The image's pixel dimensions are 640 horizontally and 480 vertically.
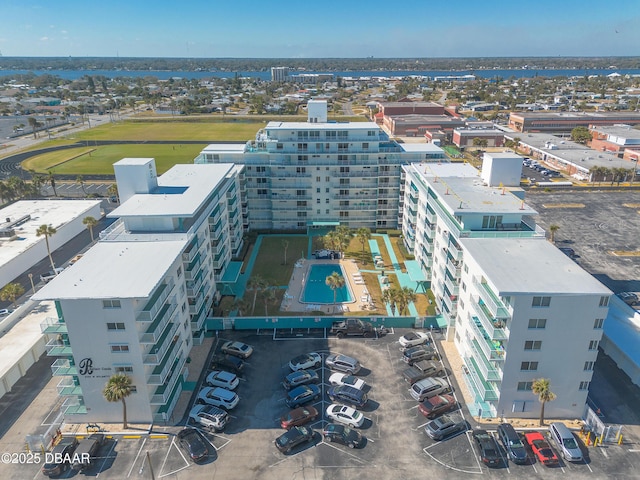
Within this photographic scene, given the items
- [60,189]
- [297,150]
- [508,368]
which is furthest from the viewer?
[60,189]

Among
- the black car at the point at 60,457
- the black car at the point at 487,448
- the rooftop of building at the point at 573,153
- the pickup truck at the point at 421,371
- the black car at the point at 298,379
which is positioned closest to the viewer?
the black car at the point at 60,457

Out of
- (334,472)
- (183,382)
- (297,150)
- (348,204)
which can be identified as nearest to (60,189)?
(297,150)

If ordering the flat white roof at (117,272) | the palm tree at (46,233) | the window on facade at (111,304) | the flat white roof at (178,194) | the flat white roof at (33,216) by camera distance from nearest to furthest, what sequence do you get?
the flat white roof at (117,272), the window on facade at (111,304), the flat white roof at (178,194), the palm tree at (46,233), the flat white roof at (33,216)

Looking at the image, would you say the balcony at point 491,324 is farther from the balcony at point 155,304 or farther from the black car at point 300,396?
the balcony at point 155,304

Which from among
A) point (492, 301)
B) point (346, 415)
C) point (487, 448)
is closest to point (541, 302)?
point (492, 301)

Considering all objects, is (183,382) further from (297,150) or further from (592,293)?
(297,150)

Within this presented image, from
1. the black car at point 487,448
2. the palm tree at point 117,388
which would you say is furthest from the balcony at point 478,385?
the palm tree at point 117,388

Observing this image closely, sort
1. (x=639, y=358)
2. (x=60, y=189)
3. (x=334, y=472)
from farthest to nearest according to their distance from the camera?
1. (x=60, y=189)
2. (x=639, y=358)
3. (x=334, y=472)
